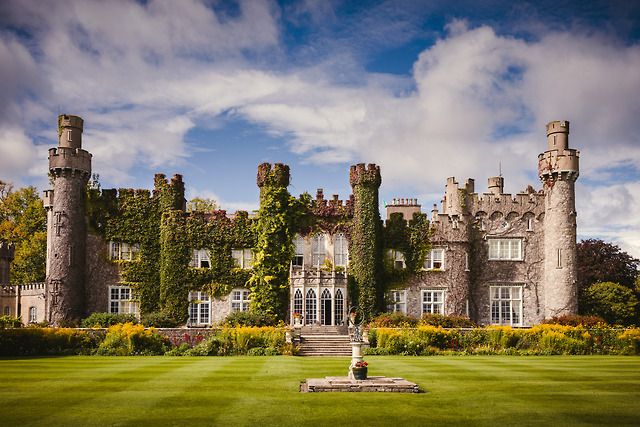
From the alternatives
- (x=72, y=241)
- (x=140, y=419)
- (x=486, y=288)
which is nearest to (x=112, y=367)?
(x=140, y=419)

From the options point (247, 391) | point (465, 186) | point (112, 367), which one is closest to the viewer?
point (247, 391)

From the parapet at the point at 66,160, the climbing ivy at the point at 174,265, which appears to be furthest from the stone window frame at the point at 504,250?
the parapet at the point at 66,160

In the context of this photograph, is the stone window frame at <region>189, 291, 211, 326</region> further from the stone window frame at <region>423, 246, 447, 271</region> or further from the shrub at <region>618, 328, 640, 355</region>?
the shrub at <region>618, 328, 640, 355</region>

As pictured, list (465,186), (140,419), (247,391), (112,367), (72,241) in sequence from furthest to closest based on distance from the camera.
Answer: (465,186), (72,241), (112,367), (247,391), (140,419)

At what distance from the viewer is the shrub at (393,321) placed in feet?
137

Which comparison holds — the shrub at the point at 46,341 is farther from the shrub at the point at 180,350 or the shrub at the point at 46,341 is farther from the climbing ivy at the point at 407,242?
the climbing ivy at the point at 407,242

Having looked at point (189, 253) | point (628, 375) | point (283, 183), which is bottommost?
point (628, 375)

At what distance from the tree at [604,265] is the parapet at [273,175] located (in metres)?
24.5

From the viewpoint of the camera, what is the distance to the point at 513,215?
4928cm

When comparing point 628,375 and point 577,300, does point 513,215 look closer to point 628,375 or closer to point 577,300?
point 577,300

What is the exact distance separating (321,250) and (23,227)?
33.2 meters

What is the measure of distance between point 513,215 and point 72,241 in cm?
2947

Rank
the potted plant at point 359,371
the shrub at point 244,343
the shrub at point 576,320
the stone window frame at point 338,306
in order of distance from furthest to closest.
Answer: the stone window frame at point 338,306
the shrub at point 576,320
the shrub at point 244,343
the potted plant at point 359,371

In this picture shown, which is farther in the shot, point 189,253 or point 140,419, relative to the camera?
point 189,253
